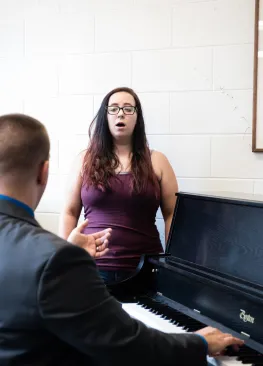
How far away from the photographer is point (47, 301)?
37.9 inches

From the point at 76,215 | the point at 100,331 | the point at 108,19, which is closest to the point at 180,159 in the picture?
the point at 76,215

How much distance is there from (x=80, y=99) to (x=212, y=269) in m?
1.41

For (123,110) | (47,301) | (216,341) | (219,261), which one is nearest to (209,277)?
(219,261)

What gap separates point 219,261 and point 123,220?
1.95 feet

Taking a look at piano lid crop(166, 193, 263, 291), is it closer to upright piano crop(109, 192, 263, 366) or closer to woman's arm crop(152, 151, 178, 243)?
upright piano crop(109, 192, 263, 366)

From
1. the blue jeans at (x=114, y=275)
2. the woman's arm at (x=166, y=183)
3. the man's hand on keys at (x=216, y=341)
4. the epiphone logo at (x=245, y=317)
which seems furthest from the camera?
the woman's arm at (x=166, y=183)

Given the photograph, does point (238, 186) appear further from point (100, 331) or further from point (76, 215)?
point (100, 331)

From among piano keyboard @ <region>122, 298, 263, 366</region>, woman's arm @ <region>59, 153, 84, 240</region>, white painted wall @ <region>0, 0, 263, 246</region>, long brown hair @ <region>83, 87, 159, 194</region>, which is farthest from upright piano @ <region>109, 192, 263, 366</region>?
white painted wall @ <region>0, 0, 263, 246</region>

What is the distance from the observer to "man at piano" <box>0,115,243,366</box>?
97 cm

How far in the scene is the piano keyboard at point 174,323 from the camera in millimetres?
1273

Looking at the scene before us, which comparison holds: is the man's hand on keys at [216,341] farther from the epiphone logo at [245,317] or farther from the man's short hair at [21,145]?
the man's short hair at [21,145]

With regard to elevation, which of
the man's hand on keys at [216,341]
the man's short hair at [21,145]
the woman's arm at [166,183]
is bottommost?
the man's hand on keys at [216,341]

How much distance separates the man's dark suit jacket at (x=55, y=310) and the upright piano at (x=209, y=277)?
15.4 inches

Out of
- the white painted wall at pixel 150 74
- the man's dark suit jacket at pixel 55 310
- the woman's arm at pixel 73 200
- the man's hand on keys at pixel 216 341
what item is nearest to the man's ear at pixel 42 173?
the man's dark suit jacket at pixel 55 310
